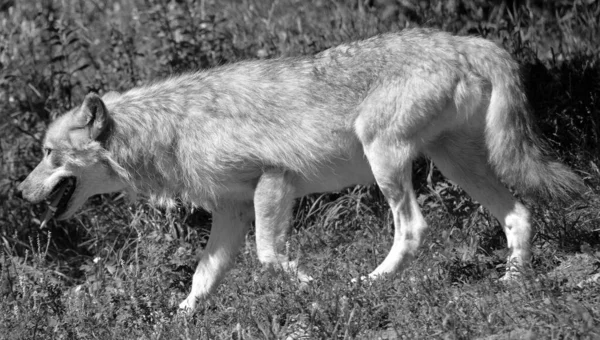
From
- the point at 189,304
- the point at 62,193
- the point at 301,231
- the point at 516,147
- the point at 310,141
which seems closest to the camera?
the point at 516,147

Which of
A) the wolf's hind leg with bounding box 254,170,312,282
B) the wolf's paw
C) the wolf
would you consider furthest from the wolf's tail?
the wolf's paw

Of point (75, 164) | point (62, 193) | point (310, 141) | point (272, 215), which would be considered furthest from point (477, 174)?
point (62, 193)

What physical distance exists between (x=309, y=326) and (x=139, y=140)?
2012mm

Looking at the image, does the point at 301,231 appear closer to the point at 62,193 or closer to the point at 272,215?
the point at 272,215

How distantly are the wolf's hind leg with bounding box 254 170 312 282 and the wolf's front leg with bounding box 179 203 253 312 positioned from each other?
1.36 feet

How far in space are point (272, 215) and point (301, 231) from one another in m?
1.39

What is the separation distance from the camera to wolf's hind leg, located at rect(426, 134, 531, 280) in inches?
218

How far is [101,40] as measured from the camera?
962 cm

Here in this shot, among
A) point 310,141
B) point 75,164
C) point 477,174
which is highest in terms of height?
point 310,141

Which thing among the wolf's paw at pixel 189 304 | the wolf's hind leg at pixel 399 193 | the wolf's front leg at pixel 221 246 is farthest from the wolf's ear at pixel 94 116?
the wolf's hind leg at pixel 399 193

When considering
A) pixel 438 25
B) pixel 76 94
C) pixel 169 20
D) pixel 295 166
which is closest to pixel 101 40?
pixel 76 94

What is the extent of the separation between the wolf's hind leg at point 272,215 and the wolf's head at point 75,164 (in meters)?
1.04

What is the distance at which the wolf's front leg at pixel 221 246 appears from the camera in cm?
588

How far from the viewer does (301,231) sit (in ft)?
22.7
